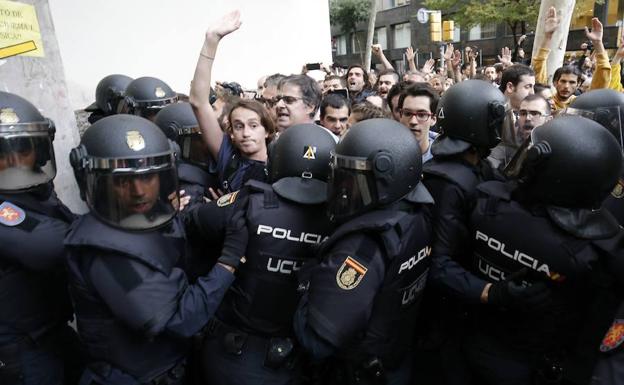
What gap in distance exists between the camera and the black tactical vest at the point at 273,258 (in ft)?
6.59

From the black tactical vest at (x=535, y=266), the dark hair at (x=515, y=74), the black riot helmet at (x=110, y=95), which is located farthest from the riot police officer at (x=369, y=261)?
the black riot helmet at (x=110, y=95)

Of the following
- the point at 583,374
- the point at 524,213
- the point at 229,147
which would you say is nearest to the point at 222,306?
the point at 229,147

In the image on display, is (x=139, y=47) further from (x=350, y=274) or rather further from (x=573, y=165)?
(x=573, y=165)

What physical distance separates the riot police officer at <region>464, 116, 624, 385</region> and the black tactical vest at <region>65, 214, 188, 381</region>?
1.43 metres

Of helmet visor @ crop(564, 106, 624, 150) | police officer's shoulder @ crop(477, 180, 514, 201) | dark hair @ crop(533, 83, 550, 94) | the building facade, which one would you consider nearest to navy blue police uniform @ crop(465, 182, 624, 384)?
police officer's shoulder @ crop(477, 180, 514, 201)

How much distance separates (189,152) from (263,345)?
1606 mm

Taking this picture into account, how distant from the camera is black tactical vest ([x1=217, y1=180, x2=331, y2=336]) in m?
2.01

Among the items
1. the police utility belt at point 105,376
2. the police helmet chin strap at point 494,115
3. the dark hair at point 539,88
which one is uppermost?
the police helmet chin strap at point 494,115

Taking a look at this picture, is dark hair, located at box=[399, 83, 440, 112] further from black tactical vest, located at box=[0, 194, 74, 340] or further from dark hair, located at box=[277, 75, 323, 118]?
black tactical vest, located at box=[0, 194, 74, 340]

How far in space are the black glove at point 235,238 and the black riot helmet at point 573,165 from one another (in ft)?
4.11

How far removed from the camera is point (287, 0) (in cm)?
1031

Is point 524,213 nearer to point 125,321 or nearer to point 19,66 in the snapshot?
point 125,321

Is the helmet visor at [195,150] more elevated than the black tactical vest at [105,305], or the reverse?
the helmet visor at [195,150]

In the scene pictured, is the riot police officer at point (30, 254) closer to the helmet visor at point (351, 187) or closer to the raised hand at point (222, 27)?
the raised hand at point (222, 27)
